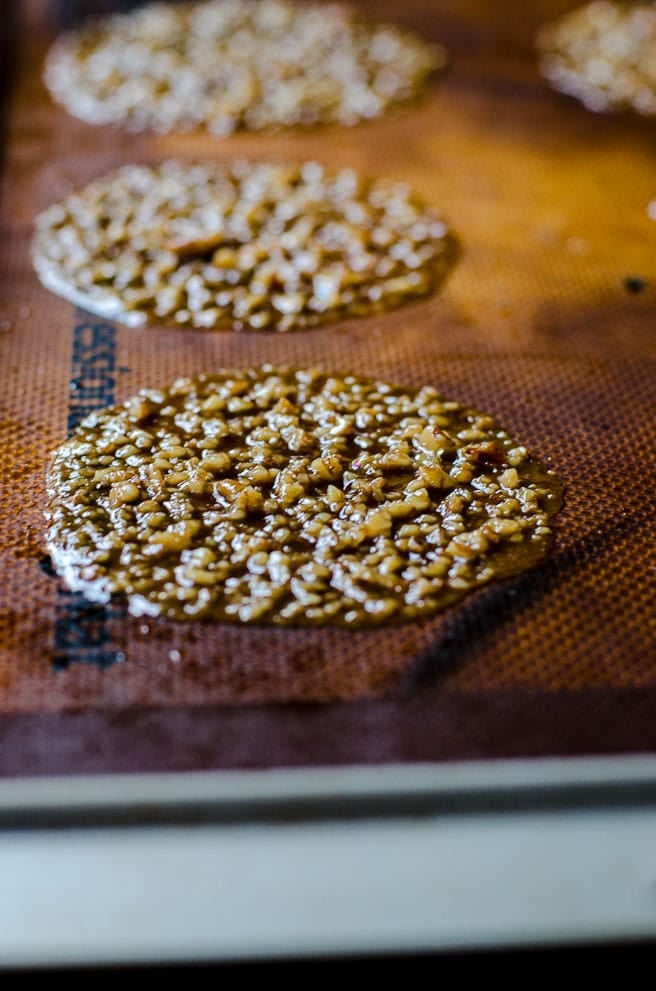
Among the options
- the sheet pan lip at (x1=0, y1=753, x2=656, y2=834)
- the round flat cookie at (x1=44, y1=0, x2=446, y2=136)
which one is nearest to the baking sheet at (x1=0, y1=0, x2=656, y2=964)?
the sheet pan lip at (x1=0, y1=753, x2=656, y2=834)

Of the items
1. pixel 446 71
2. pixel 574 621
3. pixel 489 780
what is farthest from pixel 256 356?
pixel 446 71

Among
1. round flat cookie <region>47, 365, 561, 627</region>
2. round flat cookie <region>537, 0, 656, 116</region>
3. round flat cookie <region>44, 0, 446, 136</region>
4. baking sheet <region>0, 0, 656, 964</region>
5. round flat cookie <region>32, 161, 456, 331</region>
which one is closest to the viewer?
baking sheet <region>0, 0, 656, 964</region>

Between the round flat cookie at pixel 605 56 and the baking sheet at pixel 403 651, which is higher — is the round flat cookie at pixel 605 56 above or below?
above

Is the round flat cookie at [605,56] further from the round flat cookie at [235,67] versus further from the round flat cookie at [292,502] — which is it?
the round flat cookie at [292,502]

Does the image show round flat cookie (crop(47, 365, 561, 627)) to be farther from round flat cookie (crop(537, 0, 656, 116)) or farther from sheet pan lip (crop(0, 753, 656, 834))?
round flat cookie (crop(537, 0, 656, 116))

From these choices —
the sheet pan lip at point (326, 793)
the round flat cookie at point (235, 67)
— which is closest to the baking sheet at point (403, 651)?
the sheet pan lip at point (326, 793)
